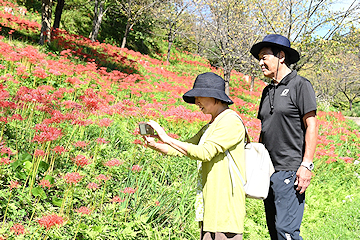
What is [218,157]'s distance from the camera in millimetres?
1971

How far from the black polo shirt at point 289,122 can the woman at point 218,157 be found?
513 millimetres

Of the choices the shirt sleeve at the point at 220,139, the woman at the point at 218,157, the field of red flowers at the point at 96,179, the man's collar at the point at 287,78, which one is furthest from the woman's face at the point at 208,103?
the field of red flowers at the point at 96,179

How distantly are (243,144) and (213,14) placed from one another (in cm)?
1162

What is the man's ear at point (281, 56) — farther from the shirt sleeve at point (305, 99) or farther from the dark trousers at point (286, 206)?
the dark trousers at point (286, 206)

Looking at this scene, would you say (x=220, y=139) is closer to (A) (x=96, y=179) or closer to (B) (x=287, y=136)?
(B) (x=287, y=136)

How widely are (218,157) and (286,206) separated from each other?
0.79 m

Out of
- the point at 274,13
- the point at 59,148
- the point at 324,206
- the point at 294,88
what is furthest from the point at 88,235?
the point at 274,13

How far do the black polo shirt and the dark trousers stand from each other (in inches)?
3.6

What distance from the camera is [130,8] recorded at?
18812 mm

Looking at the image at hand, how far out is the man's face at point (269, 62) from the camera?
246 cm

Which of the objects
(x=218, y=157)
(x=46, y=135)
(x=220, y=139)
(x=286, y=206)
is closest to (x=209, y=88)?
(x=220, y=139)

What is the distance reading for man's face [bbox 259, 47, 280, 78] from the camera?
97.0 inches

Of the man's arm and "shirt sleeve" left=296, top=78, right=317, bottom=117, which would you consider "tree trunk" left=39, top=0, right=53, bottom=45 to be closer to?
"shirt sleeve" left=296, top=78, right=317, bottom=117

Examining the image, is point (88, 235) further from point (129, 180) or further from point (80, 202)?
point (129, 180)
